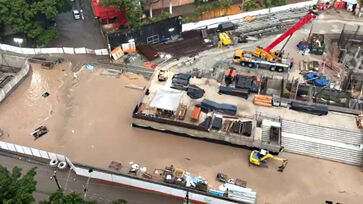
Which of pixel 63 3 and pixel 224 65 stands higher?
pixel 63 3

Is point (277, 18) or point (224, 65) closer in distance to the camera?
point (224, 65)

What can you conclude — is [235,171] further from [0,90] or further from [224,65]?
[0,90]

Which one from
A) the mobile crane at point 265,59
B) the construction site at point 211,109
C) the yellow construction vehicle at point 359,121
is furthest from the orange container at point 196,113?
the yellow construction vehicle at point 359,121

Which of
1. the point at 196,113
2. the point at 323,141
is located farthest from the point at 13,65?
the point at 323,141

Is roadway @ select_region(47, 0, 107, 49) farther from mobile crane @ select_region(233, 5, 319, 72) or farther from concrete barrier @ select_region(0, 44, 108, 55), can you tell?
mobile crane @ select_region(233, 5, 319, 72)

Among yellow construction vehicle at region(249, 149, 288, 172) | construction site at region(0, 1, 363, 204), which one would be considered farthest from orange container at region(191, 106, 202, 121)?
yellow construction vehicle at region(249, 149, 288, 172)

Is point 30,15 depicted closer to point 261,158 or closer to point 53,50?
point 53,50

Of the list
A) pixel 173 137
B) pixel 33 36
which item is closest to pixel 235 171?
pixel 173 137
